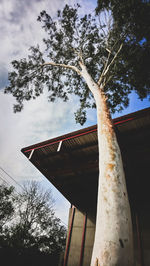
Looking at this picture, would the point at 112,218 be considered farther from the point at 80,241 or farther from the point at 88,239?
the point at 80,241

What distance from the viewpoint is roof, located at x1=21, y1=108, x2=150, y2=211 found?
4422 mm

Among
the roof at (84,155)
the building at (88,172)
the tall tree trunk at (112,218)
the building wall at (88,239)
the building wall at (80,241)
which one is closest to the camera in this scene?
the tall tree trunk at (112,218)

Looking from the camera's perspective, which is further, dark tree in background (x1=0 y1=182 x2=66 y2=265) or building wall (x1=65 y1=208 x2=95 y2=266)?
dark tree in background (x1=0 y1=182 x2=66 y2=265)

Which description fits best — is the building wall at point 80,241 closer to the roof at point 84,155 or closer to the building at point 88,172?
the building at point 88,172

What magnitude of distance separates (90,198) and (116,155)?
526cm

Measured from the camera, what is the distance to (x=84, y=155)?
5426 mm

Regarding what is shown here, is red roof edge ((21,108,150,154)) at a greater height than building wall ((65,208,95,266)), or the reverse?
red roof edge ((21,108,150,154))

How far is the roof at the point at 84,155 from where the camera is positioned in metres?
4.42

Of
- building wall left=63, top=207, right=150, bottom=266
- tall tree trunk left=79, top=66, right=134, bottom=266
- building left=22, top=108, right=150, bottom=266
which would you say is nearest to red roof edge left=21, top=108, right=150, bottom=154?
building left=22, top=108, right=150, bottom=266

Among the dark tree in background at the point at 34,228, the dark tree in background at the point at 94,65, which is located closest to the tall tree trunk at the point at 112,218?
the dark tree in background at the point at 94,65

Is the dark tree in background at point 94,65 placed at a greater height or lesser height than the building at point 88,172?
greater

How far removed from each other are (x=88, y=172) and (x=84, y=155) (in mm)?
915

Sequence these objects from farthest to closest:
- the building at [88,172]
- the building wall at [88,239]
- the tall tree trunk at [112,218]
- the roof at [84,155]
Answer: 1. the building wall at [88,239]
2. the building at [88,172]
3. the roof at [84,155]
4. the tall tree trunk at [112,218]

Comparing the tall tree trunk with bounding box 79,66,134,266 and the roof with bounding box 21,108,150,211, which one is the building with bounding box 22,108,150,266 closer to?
the roof with bounding box 21,108,150,211
